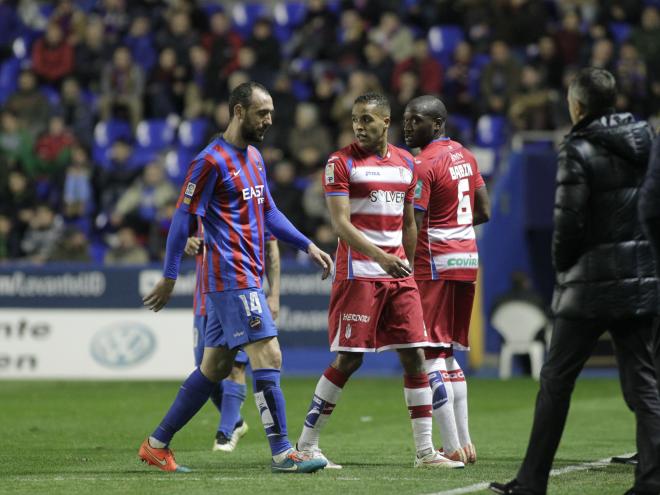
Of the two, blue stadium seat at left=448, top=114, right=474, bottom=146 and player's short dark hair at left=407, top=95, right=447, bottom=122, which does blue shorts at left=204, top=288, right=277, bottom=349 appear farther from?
blue stadium seat at left=448, top=114, right=474, bottom=146

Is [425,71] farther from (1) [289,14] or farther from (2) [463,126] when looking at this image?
(1) [289,14]

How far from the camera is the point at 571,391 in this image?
6434 millimetres

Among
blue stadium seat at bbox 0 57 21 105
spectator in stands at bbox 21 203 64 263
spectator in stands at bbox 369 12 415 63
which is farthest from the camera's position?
blue stadium seat at bbox 0 57 21 105

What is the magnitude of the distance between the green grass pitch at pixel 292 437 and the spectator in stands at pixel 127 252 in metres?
2.83

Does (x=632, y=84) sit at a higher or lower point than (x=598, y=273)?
higher

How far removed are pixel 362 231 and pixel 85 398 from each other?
7882mm

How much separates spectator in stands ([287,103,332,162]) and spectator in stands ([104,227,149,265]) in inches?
117

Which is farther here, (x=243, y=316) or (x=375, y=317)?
(x=375, y=317)

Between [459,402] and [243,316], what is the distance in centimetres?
178

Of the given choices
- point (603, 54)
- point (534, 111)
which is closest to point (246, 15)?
point (534, 111)

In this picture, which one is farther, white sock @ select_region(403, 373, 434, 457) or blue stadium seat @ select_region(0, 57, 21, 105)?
blue stadium seat @ select_region(0, 57, 21, 105)

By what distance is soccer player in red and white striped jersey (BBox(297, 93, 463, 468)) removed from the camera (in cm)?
812

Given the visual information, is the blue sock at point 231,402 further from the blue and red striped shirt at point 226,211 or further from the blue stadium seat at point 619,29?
the blue stadium seat at point 619,29

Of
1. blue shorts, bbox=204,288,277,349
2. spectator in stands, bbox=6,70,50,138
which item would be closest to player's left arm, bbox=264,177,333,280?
blue shorts, bbox=204,288,277,349
